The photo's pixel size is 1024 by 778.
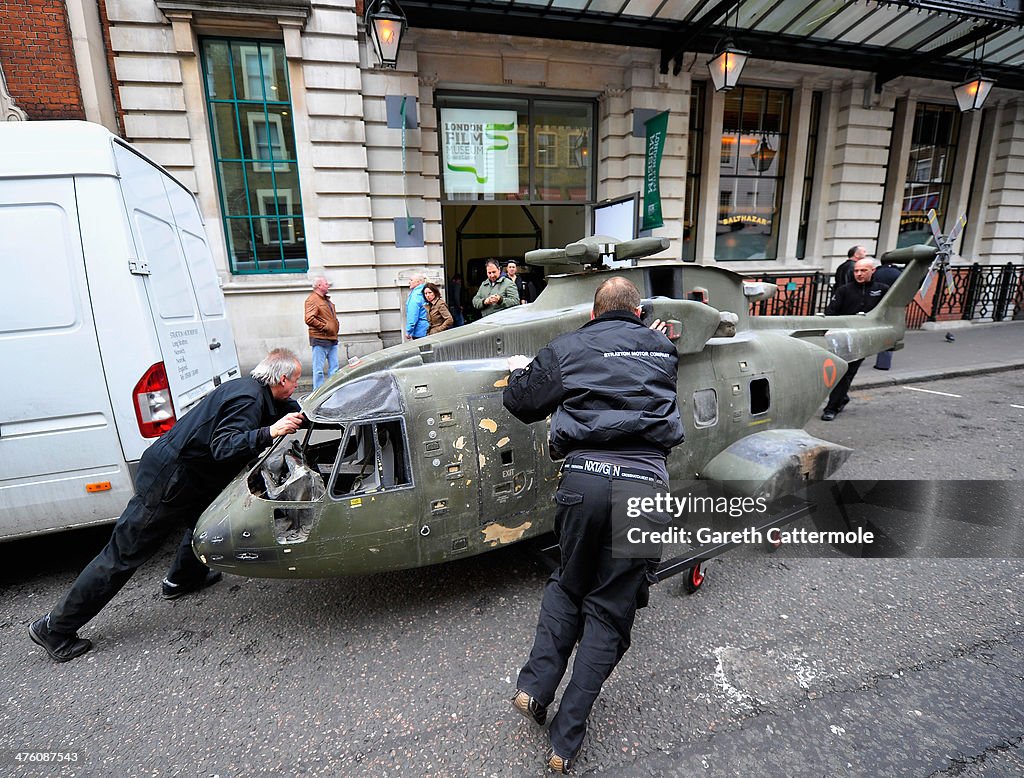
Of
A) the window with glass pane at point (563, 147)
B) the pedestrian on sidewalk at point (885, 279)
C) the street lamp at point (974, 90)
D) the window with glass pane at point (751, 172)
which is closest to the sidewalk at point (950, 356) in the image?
the pedestrian on sidewalk at point (885, 279)

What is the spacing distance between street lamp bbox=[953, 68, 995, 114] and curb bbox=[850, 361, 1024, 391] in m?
5.86

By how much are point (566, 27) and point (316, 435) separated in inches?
389

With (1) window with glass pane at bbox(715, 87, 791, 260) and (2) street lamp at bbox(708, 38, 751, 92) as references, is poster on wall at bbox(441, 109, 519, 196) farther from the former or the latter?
(1) window with glass pane at bbox(715, 87, 791, 260)

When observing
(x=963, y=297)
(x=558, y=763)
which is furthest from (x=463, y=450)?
(x=963, y=297)

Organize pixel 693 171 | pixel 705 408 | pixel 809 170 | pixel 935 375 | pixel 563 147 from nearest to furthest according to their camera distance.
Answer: pixel 705 408 < pixel 935 375 < pixel 563 147 < pixel 693 171 < pixel 809 170

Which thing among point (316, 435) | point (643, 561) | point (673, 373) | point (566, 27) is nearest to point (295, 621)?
point (316, 435)

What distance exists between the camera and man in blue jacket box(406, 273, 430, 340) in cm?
761

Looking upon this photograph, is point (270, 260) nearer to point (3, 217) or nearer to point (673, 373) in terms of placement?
point (3, 217)

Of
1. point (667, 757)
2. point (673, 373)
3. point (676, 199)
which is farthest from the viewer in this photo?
point (676, 199)

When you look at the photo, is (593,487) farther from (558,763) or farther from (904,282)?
(904,282)

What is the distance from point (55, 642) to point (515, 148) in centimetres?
1135

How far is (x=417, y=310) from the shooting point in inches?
300

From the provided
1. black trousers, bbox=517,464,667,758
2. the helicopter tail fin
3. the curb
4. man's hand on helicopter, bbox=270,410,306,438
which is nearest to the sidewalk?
the curb

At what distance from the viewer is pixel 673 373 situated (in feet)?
8.60
